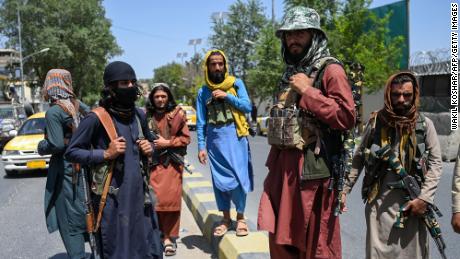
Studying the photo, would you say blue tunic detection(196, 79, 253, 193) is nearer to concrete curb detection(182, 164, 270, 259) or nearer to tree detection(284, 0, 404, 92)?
concrete curb detection(182, 164, 270, 259)

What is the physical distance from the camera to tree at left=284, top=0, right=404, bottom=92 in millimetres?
20797

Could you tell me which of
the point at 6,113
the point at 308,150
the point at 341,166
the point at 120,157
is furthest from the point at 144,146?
the point at 6,113

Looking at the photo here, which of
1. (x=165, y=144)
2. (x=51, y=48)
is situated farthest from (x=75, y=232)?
(x=51, y=48)

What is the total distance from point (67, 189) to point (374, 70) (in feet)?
60.8

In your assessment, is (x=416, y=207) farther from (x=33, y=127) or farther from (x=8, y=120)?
(x=8, y=120)

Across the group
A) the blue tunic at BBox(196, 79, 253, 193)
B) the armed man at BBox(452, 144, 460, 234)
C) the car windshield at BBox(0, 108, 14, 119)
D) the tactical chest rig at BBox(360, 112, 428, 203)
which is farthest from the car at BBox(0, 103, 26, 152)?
the armed man at BBox(452, 144, 460, 234)

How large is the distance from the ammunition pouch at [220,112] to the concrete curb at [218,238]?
3.95 feet

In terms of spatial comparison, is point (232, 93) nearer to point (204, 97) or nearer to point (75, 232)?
point (204, 97)

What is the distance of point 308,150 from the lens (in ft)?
9.61

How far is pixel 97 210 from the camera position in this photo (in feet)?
10.7

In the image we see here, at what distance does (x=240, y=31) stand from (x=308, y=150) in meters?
39.9

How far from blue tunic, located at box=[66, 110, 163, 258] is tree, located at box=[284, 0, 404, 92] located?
18.4m

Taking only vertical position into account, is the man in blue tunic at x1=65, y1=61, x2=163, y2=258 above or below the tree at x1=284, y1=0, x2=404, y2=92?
below

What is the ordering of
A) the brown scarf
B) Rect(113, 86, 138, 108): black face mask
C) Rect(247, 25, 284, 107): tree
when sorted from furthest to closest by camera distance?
Rect(247, 25, 284, 107): tree
the brown scarf
Rect(113, 86, 138, 108): black face mask
